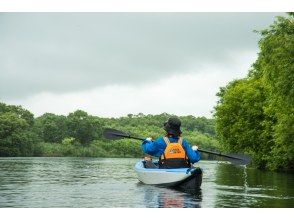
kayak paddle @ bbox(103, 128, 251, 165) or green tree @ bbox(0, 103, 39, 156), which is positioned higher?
green tree @ bbox(0, 103, 39, 156)

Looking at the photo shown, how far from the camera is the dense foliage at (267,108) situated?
26.0 meters

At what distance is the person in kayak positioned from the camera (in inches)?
767

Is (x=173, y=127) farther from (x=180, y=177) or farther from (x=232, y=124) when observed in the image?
(x=232, y=124)

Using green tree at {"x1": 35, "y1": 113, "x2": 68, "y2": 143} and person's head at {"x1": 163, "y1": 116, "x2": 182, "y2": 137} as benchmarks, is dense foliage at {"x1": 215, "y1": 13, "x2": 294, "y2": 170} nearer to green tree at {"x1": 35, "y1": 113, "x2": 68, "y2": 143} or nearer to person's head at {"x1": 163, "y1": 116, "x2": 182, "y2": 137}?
person's head at {"x1": 163, "y1": 116, "x2": 182, "y2": 137}

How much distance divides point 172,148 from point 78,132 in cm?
8711

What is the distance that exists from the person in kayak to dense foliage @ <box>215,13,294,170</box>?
7.66 m

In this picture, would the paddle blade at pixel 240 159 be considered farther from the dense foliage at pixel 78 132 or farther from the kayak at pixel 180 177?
the dense foliage at pixel 78 132

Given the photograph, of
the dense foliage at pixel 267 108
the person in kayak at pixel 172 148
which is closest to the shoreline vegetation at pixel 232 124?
the dense foliage at pixel 267 108

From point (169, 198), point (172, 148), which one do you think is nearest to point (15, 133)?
point (172, 148)

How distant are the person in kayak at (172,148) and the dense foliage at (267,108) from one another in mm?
7664

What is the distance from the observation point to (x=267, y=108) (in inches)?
1411

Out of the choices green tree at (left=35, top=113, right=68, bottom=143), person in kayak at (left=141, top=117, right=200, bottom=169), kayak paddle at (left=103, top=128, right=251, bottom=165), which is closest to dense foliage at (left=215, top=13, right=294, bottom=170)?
kayak paddle at (left=103, top=128, right=251, bottom=165)

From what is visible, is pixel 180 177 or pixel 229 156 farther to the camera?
pixel 229 156

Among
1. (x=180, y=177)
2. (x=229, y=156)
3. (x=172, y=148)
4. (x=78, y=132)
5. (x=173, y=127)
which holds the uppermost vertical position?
(x=78, y=132)
